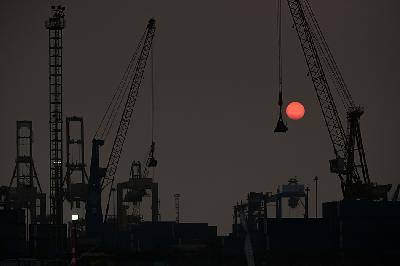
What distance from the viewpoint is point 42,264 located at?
597ft

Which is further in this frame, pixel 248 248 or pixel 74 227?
pixel 74 227

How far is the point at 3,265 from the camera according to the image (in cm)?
18700

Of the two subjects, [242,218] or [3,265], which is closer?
[242,218]

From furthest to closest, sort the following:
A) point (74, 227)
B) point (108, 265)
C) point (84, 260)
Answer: point (84, 260)
point (108, 265)
point (74, 227)

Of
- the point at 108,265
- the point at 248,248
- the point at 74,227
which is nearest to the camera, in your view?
the point at 248,248

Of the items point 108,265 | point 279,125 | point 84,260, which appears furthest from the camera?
point 84,260

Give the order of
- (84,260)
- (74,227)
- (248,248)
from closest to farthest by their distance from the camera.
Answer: (248,248) → (74,227) → (84,260)

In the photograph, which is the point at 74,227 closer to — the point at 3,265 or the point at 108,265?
the point at 108,265

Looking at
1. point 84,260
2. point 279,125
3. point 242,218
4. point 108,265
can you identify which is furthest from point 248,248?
point 84,260

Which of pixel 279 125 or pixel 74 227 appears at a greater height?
pixel 279 125

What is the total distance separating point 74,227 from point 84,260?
86062 mm

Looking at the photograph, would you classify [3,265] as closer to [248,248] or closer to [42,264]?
[42,264]

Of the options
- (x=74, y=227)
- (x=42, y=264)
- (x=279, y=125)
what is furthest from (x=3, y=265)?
(x=74, y=227)

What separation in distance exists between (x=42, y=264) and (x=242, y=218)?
109 metres
